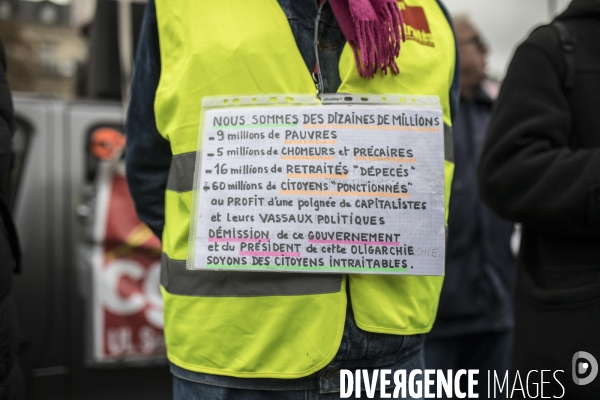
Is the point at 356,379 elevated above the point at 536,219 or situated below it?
below

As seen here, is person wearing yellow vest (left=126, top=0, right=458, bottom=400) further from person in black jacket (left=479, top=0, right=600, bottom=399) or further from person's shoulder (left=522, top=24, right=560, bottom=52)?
person's shoulder (left=522, top=24, right=560, bottom=52)

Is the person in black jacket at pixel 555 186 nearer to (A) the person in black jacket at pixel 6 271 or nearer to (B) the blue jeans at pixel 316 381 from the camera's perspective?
(B) the blue jeans at pixel 316 381

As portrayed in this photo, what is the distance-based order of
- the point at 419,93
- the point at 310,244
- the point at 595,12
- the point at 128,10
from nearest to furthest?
the point at 310,244, the point at 419,93, the point at 595,12, the point at 128,10

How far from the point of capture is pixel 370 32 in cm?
119

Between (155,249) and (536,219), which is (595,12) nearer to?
(536,219)

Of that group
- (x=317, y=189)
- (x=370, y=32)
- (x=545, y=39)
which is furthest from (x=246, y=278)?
(x=545, y=39)

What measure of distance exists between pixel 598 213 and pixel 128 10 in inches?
112

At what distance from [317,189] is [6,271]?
0.72 m

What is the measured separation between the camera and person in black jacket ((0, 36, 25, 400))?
1.29m

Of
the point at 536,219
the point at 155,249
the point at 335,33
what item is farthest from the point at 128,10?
the point at 536,219

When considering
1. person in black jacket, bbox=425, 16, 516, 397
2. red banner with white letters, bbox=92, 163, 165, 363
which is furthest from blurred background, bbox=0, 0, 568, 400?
person in black jacket, bbox=425, 16, 516, 397

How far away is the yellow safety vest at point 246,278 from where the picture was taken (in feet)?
3.70

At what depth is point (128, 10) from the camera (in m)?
3.41

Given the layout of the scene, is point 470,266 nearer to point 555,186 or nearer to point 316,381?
point 555,186
